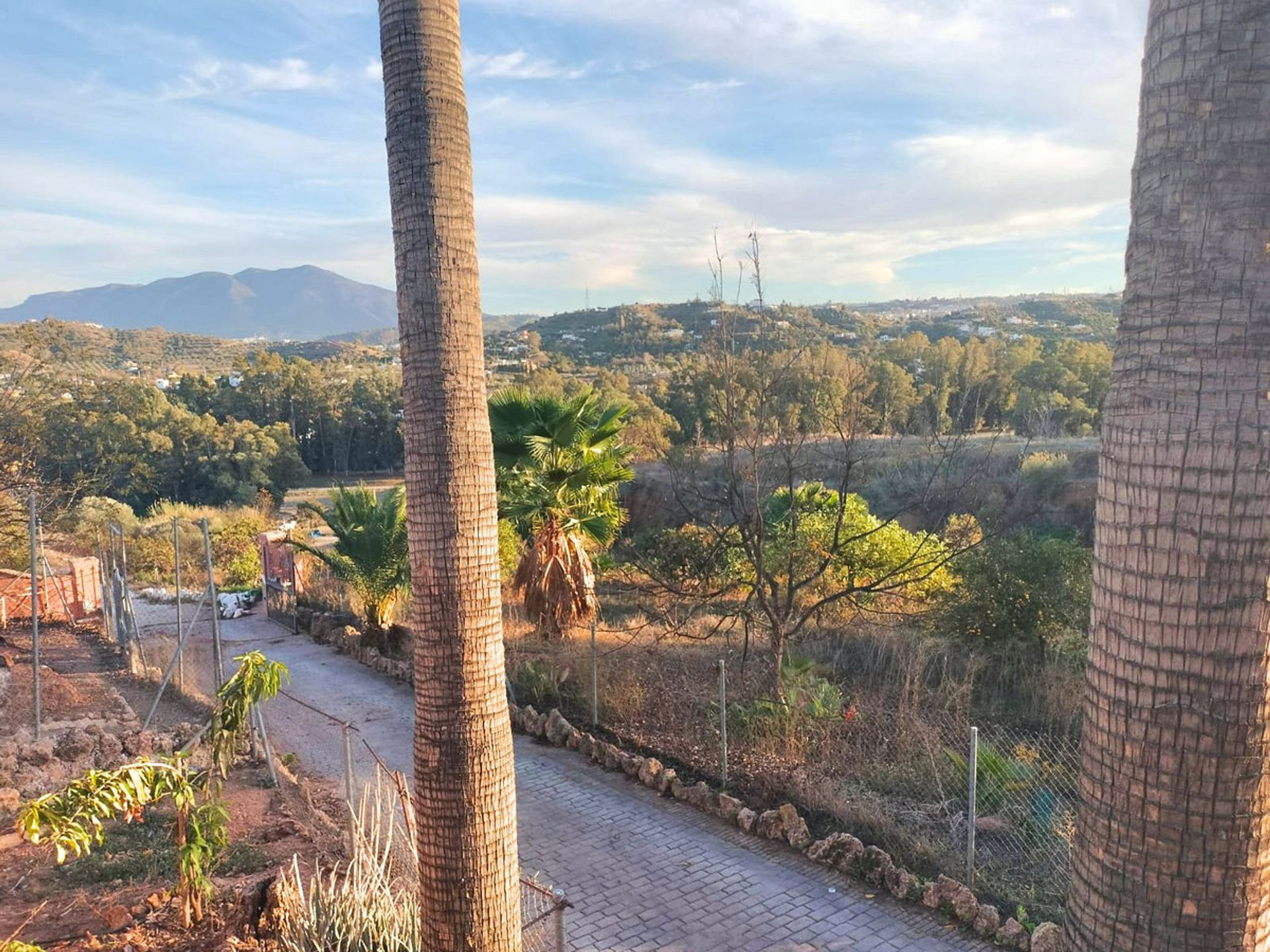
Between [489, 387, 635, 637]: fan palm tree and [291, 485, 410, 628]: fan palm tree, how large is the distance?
101 inches

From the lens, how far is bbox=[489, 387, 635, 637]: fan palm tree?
11.7 metres

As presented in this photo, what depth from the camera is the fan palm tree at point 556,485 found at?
461 inches

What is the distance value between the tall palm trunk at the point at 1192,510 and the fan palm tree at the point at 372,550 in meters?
12.5

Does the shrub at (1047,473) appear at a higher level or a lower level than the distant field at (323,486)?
higher

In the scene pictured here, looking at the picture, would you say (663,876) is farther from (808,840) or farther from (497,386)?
(497,386)

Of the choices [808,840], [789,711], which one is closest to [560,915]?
[808,840]

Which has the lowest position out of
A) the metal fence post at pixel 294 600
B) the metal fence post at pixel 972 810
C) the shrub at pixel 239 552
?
the shrub at pixel 239 552

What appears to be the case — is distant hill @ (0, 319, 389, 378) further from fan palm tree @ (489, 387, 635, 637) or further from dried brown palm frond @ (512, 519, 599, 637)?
dried brown palm frond @ (512, 519, 599, 637)

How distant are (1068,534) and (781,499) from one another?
25.1ft

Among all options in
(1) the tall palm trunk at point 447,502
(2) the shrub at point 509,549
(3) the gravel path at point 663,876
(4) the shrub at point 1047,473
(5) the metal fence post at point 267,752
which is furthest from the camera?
(4) the shrub at point 1047,473

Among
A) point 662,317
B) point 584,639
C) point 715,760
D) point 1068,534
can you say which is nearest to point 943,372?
point 1068,534

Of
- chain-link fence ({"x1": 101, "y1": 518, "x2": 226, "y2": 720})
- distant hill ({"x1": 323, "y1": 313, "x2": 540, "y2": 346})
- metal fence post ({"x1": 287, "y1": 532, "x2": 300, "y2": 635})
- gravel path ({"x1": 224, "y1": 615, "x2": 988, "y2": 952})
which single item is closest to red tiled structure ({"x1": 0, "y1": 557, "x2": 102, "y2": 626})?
chain-link fence ({"x1": 101, "y1": 518, "x2": 226, "y2": 720})

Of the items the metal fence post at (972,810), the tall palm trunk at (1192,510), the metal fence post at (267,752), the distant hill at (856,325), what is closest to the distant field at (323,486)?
the distant hill at (856,325)

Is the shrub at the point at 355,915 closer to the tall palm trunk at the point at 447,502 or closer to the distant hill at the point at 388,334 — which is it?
the tall palm trunk at the point at 447,502
